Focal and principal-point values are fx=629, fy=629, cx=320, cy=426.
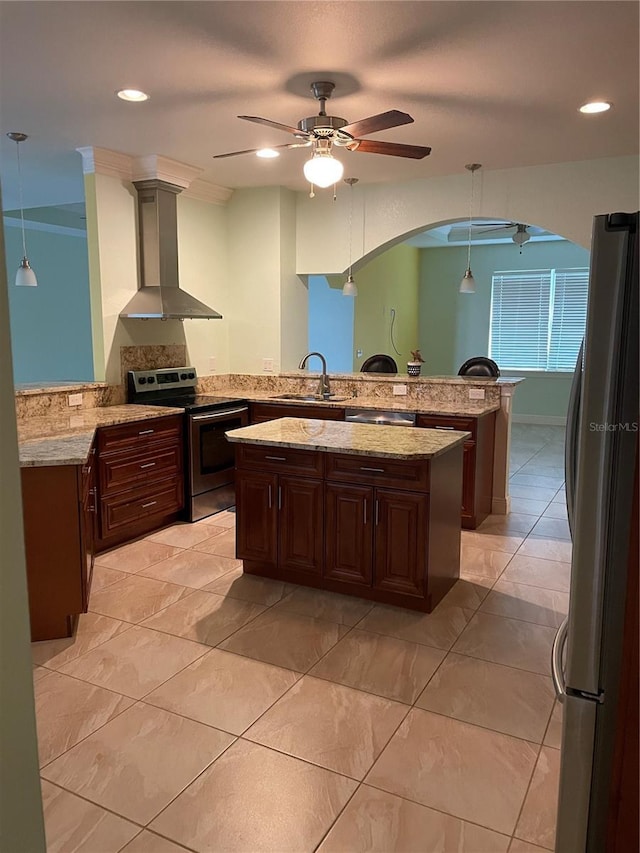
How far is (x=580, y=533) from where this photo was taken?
148 centimetres

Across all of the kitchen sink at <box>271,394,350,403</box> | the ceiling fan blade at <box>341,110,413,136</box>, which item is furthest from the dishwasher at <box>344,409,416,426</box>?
the ceiling fan blade at <box>341,110,413,136</box>

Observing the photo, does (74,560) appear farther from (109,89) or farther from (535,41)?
(535,41)

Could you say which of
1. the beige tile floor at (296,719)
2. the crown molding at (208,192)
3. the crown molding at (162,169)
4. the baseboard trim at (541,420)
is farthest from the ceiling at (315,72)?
the baseboard trim at (541,420)

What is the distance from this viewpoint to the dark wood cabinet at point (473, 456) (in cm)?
459

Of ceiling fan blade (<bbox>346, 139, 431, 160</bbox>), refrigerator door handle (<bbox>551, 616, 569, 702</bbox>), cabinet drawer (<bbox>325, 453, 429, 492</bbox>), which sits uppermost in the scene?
ceiling fan blade (<bbox>346, 139, 431, 160</bbox>)

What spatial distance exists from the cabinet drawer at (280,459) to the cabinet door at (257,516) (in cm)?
6

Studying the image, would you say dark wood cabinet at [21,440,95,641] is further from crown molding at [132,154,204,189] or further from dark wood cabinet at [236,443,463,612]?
crown molding at [132,154,204,189]

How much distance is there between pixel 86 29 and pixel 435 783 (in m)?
3.19

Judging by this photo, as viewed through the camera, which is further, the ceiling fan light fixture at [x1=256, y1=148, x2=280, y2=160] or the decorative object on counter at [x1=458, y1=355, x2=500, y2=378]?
the decorative object on counter at [x1=458, y1=355, x2=500, y2=378]

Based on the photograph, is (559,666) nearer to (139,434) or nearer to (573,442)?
(573,442)

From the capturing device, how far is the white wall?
471 centimetres

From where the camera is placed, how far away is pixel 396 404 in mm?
5105

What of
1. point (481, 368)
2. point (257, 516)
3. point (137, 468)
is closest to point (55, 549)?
point (257, 516)

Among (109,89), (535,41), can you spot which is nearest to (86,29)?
(109,89)
